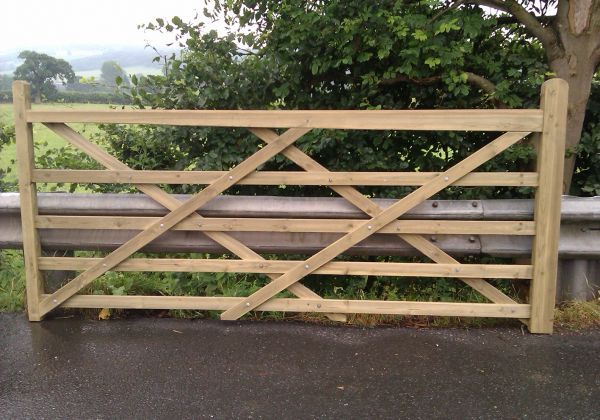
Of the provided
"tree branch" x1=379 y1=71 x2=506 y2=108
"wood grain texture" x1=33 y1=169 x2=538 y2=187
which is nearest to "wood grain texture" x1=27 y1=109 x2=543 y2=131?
"wood grain texture" x1=33 y1=169 x2=538 y2=187

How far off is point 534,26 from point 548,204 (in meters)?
1.74

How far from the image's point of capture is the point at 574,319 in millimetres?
4426

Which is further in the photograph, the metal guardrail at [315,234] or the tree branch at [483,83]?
the tree branch at [483,83]

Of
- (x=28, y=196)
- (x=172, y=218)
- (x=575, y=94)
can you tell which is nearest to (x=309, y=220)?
(x=172, y=218)

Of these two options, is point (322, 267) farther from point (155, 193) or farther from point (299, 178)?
point (155, 193)

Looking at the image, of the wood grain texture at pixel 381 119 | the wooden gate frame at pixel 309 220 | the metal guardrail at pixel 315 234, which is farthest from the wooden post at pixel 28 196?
the wood grain texture at pixel 381 119

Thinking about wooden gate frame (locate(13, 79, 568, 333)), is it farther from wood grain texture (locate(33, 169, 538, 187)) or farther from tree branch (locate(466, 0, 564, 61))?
tree branch (locate(466, 0, 564, 61))

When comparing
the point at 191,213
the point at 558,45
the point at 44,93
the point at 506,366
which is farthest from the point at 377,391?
the point at 44,93

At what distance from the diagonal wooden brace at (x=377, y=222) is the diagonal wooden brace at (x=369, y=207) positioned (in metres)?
0.11

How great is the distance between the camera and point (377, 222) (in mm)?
4191

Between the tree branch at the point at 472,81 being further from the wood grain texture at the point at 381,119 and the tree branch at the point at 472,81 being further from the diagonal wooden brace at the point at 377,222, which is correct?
the diagonal wooden brace at the point at 377,222

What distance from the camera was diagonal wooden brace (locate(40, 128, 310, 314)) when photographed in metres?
4.14

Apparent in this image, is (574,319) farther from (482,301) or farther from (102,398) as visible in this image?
(102,398)

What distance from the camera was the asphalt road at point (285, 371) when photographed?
3205mm
